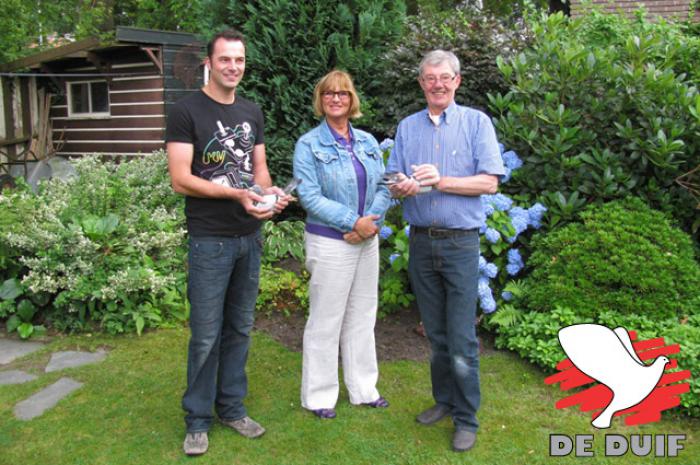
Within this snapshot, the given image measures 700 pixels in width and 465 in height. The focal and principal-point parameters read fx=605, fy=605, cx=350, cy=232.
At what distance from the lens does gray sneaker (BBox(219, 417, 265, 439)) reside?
3.23m

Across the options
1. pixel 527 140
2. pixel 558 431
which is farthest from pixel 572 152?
pixel 558 431

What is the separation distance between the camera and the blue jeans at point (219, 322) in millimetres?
2953

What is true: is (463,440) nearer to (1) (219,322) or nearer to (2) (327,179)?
(1) (219,322)

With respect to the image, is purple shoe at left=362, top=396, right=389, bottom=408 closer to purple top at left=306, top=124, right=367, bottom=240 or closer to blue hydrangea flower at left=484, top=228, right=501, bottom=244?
purple top at left=306, top=124, right=367, bottom=240

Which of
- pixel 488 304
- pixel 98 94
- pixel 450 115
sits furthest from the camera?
pixel 98 94

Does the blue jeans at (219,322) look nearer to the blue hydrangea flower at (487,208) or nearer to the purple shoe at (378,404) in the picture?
the purple shoe at (378,404)

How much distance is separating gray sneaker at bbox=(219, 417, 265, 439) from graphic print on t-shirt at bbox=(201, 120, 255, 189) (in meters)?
1.28

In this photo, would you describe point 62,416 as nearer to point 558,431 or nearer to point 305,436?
point 305,436

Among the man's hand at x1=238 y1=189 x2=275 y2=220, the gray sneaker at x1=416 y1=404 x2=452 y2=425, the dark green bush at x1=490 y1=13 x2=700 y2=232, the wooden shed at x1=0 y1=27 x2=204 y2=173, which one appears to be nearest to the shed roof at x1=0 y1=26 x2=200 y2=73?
the wooden shed at x1=0 y1=27 x2=204 y2=173

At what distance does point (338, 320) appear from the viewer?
3385 millimetres

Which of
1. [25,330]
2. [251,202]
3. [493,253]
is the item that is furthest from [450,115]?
[25,330]

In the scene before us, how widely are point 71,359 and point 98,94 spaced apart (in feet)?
30.5

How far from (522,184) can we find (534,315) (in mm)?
1211

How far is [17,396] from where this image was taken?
12.2ft
